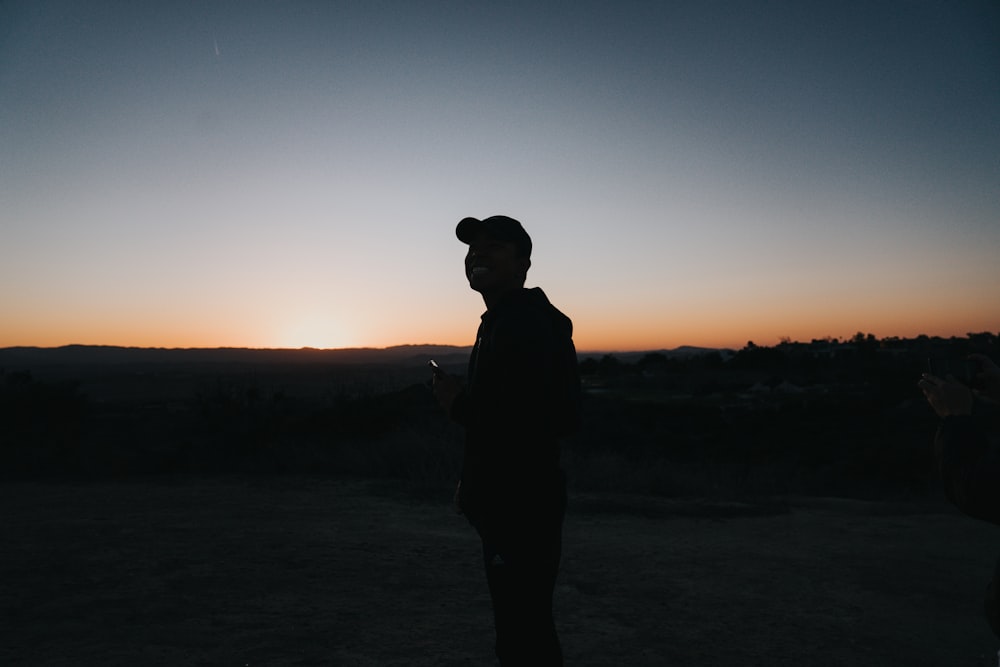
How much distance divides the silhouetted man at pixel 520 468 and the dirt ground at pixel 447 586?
1.84m

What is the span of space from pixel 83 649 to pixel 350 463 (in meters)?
7.64

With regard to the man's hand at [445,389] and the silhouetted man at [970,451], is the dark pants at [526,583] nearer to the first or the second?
the man's hand at [445,389]

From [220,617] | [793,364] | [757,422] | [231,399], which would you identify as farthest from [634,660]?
[793,364]

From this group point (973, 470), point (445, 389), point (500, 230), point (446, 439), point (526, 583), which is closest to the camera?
point (973, 470)

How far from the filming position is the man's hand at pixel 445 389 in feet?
8.03

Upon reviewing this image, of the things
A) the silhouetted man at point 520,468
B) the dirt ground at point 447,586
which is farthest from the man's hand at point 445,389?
the dirt ground at point 447,586

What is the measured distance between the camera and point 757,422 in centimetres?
2511

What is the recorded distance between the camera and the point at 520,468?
2.26m

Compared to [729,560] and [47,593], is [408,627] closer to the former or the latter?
[47,593]

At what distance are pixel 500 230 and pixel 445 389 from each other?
2.02ft

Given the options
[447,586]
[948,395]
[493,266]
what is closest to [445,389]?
[493,266]

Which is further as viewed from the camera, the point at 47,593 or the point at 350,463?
the point at 350,463

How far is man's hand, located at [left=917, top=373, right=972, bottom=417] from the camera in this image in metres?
1.76

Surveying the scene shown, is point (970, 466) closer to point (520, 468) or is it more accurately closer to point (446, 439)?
point (520, 468)
